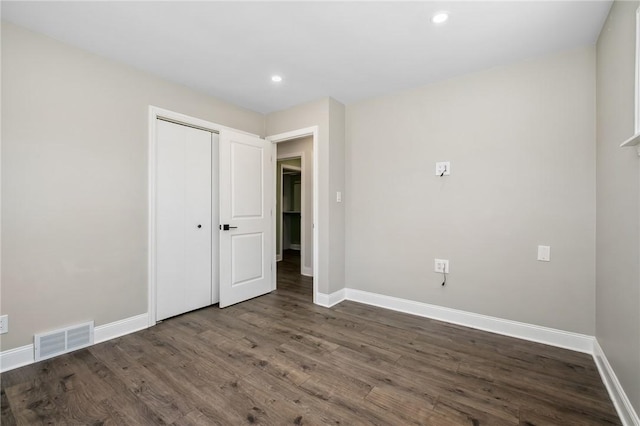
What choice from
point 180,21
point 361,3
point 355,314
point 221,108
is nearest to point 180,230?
point 221,108

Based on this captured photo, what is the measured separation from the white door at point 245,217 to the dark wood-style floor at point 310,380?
0.74 m

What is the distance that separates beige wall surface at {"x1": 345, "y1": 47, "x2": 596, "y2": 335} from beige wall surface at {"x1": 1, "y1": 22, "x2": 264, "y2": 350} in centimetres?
234

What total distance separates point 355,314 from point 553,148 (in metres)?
2.36

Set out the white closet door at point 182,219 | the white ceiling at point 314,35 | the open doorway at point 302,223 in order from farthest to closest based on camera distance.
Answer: the open doorway at point 302,223
the white closet door at point 182,219
the white ceiling at point 314,35

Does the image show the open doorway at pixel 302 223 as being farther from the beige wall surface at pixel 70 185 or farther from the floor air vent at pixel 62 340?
the floor air vent at pixel 62 340

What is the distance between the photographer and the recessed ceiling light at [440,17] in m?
1.87

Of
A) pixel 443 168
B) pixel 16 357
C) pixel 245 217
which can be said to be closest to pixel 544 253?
pixel 443 168

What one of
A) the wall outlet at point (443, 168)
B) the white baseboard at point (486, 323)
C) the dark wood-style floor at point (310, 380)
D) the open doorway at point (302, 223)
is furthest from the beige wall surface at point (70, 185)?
the wall outlet at point (443, 168)

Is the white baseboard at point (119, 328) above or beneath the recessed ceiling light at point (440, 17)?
beneath

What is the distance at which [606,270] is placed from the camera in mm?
1904

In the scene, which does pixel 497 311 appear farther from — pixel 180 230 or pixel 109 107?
pixel 109 107

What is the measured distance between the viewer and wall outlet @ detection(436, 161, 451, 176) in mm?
2795

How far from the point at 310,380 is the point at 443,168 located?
2.26 metres

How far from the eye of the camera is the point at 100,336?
237cm
